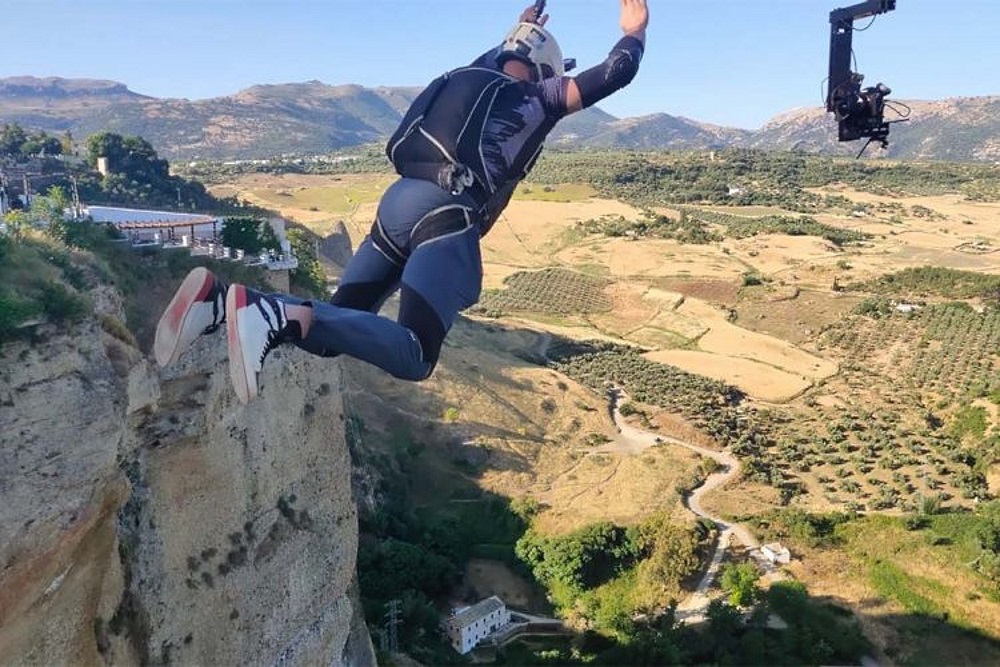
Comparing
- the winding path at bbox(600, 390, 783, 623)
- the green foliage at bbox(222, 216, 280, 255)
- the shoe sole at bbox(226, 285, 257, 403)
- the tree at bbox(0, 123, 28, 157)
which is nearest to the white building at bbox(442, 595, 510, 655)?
the winding path at bbox(600, 390, 783, 623)

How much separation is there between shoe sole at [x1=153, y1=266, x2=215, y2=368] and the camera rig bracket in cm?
736

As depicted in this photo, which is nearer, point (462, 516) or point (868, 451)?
point (462, 516)

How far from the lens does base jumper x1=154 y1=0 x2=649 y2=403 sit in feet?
19.2

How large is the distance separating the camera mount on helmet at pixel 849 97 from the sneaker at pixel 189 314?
7.29 m

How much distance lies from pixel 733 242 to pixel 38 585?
7435 centimetres

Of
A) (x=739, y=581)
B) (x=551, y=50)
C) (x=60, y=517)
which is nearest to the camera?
(x=551, y=50)

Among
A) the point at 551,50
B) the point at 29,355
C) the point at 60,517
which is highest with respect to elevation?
the point at 551,50

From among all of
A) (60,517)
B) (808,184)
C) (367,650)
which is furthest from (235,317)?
(808,184)

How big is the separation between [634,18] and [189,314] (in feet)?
14.4

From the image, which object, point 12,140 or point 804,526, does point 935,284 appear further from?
point 12,140

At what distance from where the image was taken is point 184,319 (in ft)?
Result: 18.7

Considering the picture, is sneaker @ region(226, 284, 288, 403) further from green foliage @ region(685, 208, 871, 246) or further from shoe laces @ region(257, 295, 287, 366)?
green foliage @ region(685, 208, 871, 246)

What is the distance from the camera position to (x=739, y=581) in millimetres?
25234

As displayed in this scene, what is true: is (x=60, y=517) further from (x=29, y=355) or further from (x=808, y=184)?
(x=808, y=184)
